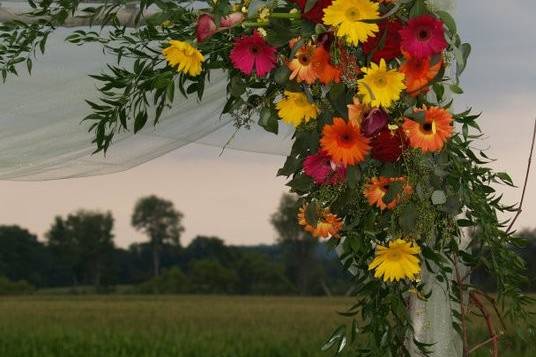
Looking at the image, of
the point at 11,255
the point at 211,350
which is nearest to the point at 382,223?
the point at 211,350

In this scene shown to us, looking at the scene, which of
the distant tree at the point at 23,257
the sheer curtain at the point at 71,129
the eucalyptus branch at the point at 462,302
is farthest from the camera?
the distant tree at the point at 23,257

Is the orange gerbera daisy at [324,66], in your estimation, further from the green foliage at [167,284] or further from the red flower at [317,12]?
the green foliage at [167,284]

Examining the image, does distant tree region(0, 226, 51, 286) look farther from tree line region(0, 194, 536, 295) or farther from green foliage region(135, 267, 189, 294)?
green foliage region(135, 267, 189, 294)

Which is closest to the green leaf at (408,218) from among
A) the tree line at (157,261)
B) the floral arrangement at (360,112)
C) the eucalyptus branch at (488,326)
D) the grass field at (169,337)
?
the floral arrangement at (360,112)

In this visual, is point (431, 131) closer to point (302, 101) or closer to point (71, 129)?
point (302, 101)

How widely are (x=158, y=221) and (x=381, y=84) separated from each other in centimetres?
3655

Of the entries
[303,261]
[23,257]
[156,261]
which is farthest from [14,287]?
[303,261]

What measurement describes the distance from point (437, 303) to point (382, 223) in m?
0.46

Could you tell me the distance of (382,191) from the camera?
1841 mm

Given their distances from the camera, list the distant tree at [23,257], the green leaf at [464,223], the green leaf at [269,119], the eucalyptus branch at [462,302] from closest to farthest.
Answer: the green leaf at [269,119] < the green leaf at [464,223] < the eucalyptus branch at [462,302] < the distant tree at [23,257]

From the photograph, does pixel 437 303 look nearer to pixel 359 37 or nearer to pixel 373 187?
pixel 373 187

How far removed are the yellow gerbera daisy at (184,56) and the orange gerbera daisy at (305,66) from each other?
208mm

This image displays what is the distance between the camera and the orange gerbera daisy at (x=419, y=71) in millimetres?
1717

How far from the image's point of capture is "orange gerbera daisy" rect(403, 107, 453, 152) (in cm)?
173
